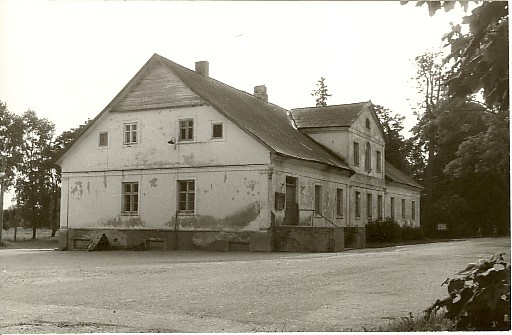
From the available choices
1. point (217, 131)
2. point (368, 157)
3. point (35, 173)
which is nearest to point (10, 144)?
point (217, 131)

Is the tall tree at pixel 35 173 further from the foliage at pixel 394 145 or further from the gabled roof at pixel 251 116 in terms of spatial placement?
the foliage at pixel 394 145

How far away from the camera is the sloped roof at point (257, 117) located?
20766mm

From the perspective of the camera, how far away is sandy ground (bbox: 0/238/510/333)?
6.63 metres

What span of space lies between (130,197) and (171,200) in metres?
1.87

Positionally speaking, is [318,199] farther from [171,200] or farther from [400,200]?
[400,200]

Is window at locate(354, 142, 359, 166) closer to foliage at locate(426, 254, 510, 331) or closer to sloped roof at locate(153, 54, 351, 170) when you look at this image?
sloped roof at locate(153, 54, 351, 170)

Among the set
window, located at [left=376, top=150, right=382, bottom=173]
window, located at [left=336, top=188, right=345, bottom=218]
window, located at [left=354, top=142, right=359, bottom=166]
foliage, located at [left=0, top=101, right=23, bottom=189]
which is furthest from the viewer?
window, located at [left=376, top=150, right=382, bottom=173]

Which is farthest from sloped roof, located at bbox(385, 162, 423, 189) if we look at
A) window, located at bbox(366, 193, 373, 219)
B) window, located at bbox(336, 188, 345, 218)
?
window, located at bbox(336, 188, 345, 218)

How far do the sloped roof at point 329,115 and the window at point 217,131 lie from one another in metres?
6.22

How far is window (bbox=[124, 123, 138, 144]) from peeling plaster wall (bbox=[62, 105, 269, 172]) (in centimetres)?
14

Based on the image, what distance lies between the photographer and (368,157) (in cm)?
2753

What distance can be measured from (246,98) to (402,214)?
11.4 m

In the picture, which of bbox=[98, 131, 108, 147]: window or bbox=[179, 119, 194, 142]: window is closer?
bbox=[179, 119, 194, 142]: window

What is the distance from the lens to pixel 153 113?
71.9ft
